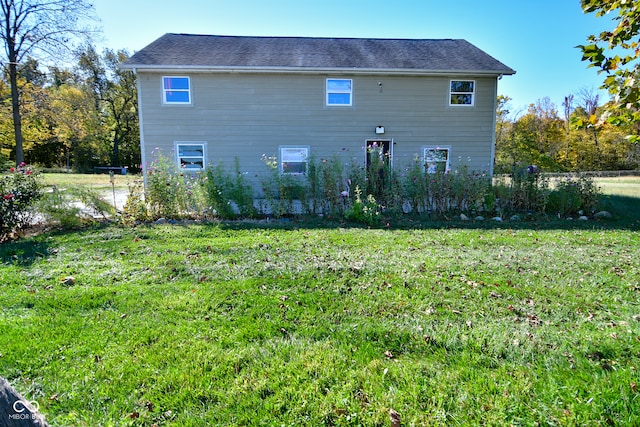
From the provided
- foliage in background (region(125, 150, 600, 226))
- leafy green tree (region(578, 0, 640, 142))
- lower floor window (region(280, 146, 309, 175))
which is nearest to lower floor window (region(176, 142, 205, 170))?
lower floor window (region(280, 146, 309, 175))

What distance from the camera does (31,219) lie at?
6.68 m

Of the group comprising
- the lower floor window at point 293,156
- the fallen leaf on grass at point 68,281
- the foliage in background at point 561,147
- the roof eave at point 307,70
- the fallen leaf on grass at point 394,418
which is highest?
the roof eave at point 307,70

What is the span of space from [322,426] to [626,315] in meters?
3.14

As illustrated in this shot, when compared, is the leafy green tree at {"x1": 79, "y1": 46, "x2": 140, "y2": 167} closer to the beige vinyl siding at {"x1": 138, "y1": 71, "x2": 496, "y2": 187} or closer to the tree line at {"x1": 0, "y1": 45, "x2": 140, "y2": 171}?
the tree line at {"x1": 0, "y1": 45, "x2": 140, "y2": 171}

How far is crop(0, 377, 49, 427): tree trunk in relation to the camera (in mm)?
1078

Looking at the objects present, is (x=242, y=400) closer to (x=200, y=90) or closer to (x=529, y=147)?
(x=200, y=90)

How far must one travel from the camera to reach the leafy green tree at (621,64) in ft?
5.43

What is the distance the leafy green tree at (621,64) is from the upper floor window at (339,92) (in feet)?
34.3

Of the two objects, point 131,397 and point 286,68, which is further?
point 286,68

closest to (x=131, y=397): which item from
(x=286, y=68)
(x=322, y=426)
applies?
(x=322, y=426)

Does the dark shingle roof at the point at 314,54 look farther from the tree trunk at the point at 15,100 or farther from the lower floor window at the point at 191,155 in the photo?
the tree trunk at the point at 15,100

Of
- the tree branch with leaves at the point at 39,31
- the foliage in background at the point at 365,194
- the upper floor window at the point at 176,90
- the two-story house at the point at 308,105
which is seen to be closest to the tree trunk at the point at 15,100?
the tree branch with leaves at the point at 39,31

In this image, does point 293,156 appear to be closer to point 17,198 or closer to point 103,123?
point 17,198

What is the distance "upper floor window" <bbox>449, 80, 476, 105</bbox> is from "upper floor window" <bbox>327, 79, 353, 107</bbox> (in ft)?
11.9
